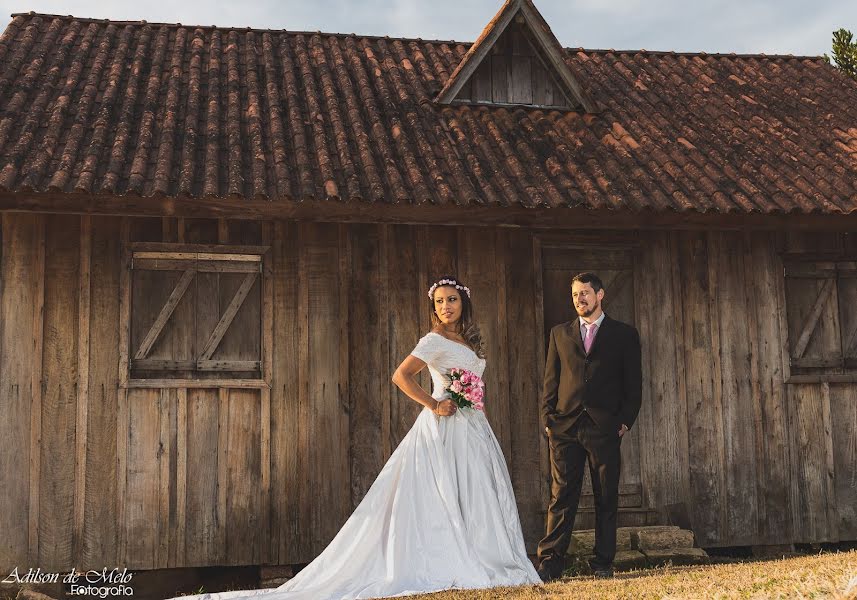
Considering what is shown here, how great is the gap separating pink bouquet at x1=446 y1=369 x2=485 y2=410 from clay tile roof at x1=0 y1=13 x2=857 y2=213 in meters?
1.60

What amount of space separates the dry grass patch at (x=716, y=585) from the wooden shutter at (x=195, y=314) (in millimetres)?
3192

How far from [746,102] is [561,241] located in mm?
3307

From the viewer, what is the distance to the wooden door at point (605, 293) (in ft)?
29.3

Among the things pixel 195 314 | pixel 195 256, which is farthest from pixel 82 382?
pixel 195 256

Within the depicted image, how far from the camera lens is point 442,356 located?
7027mm

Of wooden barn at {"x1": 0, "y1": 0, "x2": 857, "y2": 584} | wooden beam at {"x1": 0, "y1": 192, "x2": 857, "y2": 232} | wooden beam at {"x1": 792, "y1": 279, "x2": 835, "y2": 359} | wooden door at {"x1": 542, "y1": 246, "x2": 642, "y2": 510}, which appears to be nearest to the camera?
wooden beam at {"x1": 0, "y1": 192, "x2": 857, "y2": 232}

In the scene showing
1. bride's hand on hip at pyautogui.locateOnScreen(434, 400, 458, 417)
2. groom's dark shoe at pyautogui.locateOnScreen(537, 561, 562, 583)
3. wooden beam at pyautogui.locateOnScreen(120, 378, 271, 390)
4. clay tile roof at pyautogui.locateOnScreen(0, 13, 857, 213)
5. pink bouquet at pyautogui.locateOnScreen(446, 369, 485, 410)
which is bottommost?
groom's dark shoe at pyautogui.locateOnScreen(537, 561, 562, 583)

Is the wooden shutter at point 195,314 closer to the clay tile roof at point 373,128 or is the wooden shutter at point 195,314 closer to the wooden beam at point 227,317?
the wooden beam at point 227,317

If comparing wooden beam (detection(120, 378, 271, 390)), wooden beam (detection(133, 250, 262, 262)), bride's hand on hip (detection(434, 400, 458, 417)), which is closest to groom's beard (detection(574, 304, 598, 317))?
bride's hand on hip (detection(434, 400, 458, 417))

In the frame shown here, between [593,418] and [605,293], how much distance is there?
7.90 feet

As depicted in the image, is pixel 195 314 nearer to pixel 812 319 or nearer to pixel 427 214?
pixel 427 214

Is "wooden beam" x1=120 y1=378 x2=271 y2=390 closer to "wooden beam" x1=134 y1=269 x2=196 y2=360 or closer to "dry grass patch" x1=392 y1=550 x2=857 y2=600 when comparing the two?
"wooden beam" x1=134 y1=269 x2=196 y2=360

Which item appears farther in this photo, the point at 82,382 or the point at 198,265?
the point at 198,265

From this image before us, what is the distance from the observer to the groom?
22.6ft
